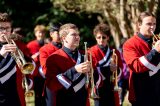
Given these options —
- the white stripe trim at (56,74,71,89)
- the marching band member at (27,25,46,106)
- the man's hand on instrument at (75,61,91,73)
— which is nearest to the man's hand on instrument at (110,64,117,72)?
the marching band member at (27,25,46,106)

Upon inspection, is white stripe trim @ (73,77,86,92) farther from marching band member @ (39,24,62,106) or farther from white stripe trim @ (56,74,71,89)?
marching band member @ (39,24,62,106)

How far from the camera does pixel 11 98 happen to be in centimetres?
A: 637

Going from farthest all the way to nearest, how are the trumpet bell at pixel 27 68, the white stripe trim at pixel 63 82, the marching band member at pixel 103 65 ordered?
the marching band member at pixel 103 65
the white stripe trim at pixel 63 82
the trumpet bell at pixel 27 68

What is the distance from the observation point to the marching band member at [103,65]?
341 inches

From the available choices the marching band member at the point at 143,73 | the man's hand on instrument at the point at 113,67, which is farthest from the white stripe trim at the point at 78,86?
the man's hand on instrument at the point at 113,67

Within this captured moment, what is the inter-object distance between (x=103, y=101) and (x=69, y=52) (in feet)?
7.22

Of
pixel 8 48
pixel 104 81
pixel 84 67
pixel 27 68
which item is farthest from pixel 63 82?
pixel 104 81

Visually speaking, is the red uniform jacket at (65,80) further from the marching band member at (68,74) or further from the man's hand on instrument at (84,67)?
the man's hand on instrument at (84,67)

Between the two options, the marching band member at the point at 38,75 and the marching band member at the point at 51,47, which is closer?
the marching band member at the point at 51,47

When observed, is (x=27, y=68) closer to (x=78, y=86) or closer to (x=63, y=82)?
(x=63, y=82)

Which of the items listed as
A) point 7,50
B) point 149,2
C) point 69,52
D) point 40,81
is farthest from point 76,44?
point 149,2

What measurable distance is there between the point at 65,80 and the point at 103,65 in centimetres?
226

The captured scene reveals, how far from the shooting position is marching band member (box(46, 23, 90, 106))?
6648 millimetres

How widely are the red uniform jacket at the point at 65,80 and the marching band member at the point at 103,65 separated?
1.83m
